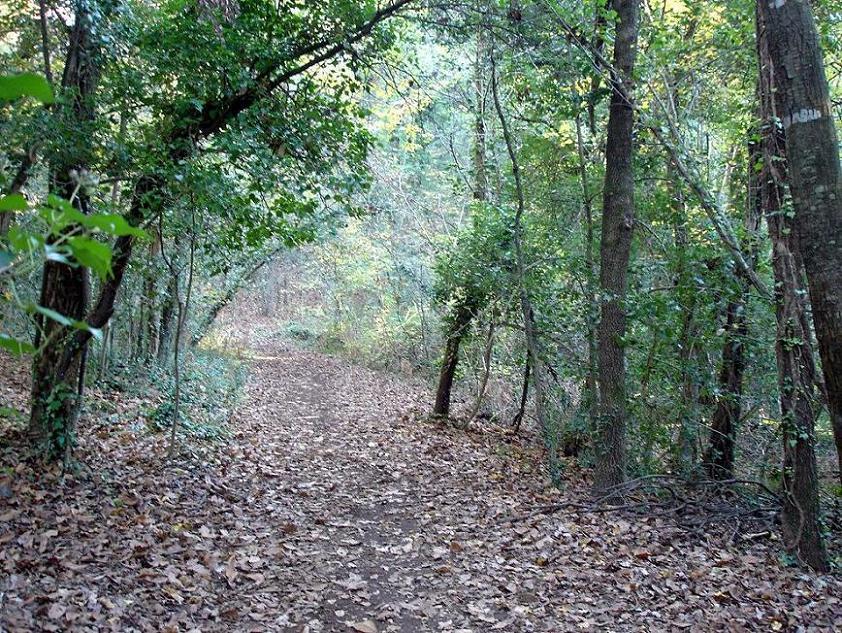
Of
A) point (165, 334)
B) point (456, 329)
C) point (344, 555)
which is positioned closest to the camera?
point (344, 555)

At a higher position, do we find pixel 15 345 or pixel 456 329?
pixel 456 329

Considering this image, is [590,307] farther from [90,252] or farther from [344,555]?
[90,252]

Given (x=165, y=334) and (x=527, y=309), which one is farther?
(x=165, y=334)

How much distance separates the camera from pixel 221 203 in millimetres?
7352

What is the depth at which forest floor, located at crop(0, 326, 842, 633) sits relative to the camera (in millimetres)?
5055

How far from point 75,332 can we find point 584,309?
714 cm

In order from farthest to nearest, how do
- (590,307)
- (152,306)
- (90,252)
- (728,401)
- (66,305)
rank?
(152,306) → (590,307) → (728,401) → (66,305) → (90,252)

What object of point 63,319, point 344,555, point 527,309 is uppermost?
point 527,309

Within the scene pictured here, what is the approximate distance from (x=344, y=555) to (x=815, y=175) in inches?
205

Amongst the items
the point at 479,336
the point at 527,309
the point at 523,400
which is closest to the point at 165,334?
the point at 479,336

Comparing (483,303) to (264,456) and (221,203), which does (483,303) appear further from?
(221,203)

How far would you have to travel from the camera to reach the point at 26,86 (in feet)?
3.40

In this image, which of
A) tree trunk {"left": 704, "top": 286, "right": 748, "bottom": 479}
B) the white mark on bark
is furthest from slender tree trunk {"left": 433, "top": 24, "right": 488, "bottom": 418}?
the white mark on bark

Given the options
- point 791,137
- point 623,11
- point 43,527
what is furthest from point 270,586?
point 623,11
